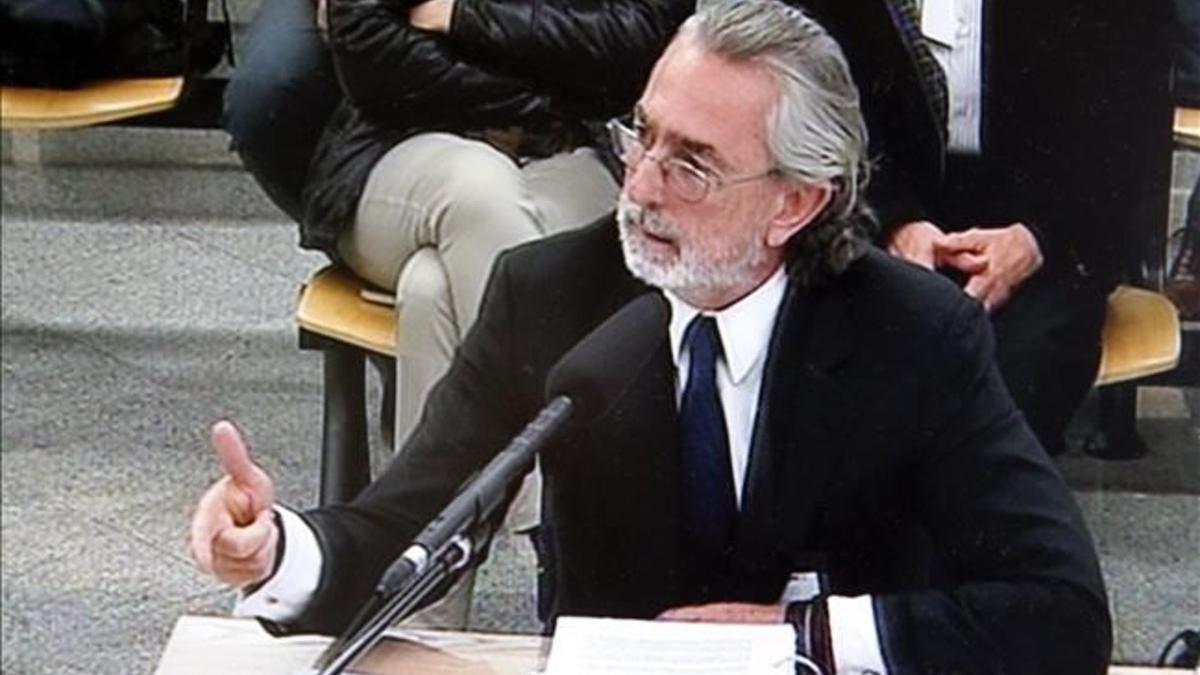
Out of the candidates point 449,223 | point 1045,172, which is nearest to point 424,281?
point 449,223

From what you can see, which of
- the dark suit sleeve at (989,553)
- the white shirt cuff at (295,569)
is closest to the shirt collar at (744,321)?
the dark suit sleeve at (989,553)

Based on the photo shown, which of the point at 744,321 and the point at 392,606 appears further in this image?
the point at 744,321

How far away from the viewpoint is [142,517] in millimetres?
1269

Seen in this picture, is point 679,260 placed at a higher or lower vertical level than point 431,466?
higher

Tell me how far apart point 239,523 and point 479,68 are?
0.96ft

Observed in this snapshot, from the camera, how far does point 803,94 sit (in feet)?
3.84

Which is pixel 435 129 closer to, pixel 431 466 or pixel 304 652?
pixel 431 466

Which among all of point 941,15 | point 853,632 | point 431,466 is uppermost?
point 941,15

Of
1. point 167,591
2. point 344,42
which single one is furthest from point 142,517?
point 344,42

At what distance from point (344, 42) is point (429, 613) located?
1.06 feet

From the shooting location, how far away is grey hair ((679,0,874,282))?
3.82 feet

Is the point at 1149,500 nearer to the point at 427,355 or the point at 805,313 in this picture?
the point at 805,313

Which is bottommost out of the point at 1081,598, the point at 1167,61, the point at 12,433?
the point at 1081,598

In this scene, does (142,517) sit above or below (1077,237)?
below
